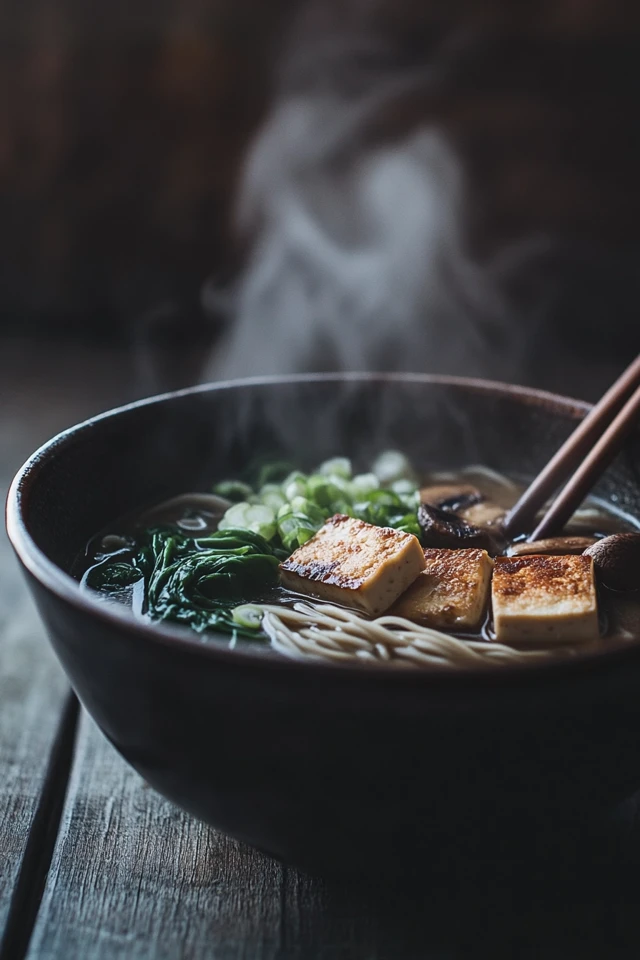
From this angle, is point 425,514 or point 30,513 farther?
point 425,514

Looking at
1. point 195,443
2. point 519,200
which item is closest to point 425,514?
point 195,443

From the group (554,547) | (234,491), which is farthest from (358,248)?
(554,547)

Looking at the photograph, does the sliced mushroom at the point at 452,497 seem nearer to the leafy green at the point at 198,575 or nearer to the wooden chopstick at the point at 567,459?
the wooden chopstick at the point at 567,459

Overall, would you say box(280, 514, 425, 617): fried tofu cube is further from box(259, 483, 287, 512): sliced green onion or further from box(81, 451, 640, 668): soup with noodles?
box(259, 483, 287, 512): sliced green onion

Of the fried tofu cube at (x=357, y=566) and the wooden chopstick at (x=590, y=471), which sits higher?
the wooden chopstick at (x=590, y=471)

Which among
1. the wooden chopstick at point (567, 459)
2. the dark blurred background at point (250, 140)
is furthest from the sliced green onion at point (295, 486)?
the dark blurred background at point (250, 140)

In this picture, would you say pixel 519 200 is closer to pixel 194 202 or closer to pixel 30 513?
pixel 194 202

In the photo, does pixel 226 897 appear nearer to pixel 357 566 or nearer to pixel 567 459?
pixel 357 566
